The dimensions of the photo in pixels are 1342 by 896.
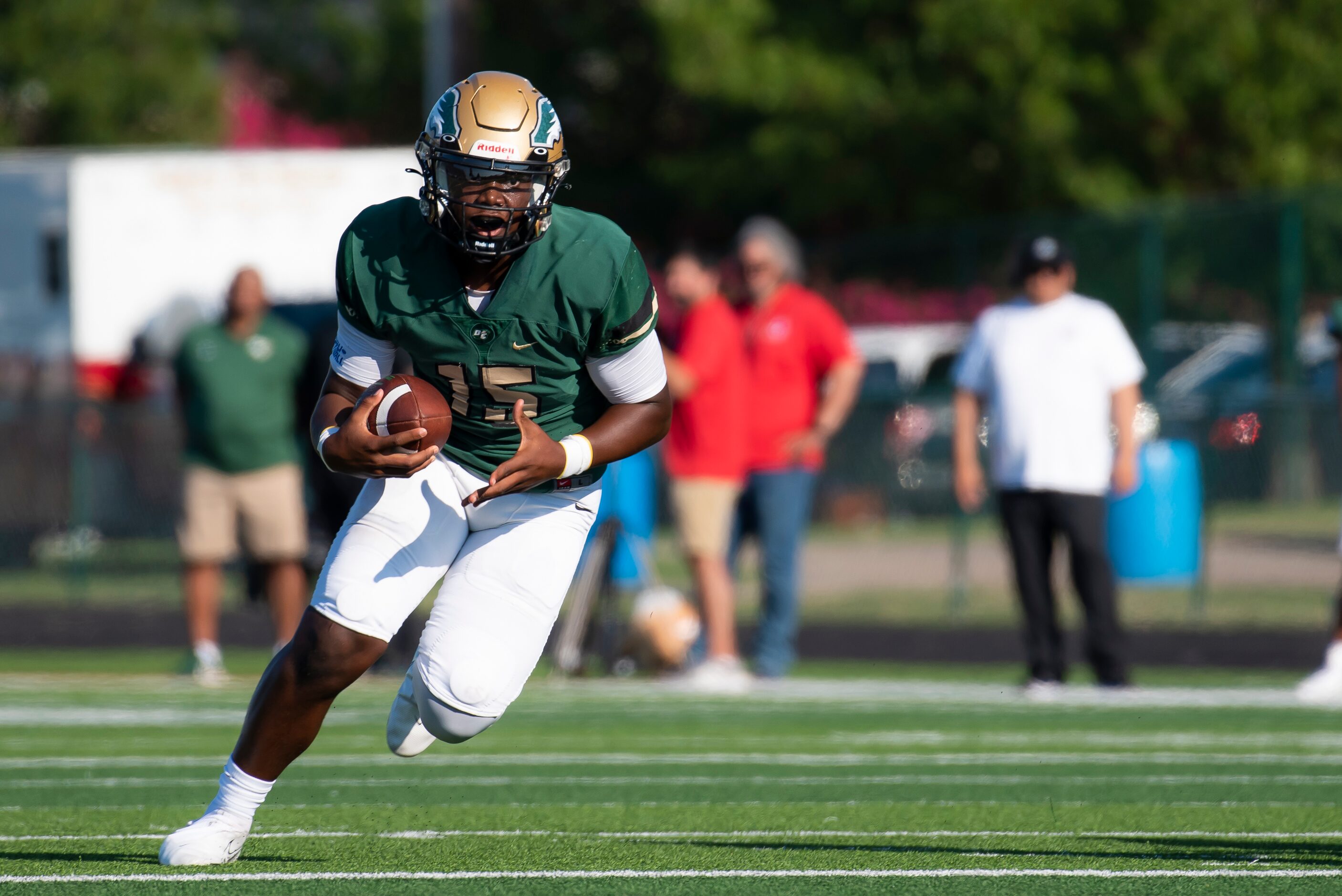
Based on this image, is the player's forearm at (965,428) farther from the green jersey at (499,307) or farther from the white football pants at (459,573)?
the green jersey at (499,307)

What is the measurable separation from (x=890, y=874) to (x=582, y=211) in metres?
1.79

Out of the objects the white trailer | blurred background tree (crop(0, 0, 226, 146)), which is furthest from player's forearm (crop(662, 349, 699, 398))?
blurred background tree (crop(0, 0, 226, 146))

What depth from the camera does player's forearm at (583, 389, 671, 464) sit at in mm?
5004

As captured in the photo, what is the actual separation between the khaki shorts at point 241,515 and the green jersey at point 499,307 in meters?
6.06

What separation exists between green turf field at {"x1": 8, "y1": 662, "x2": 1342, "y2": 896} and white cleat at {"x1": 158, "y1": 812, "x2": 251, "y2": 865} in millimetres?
42

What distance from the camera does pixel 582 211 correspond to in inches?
196

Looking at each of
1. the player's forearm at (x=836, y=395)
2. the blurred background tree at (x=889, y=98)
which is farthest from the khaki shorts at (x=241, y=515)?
the blurred background tree at (x=889, y=98)

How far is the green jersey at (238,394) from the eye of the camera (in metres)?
10.7

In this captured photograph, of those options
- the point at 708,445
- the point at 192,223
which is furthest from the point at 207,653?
the point at 192,223

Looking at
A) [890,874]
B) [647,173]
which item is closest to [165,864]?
[890,874]

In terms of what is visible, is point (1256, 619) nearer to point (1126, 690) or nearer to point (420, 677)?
point (1126, 690)

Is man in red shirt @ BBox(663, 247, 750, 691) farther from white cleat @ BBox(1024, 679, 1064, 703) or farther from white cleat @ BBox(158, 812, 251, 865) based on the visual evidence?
white cleat @ BBox(158, 812, 251, 865)

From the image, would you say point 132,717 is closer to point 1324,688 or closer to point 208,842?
point 208,842

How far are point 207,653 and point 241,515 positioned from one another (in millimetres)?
786
